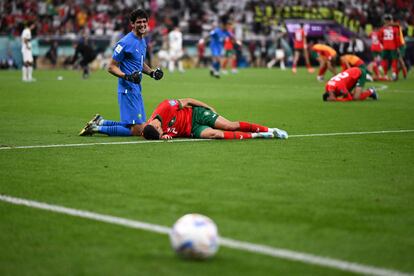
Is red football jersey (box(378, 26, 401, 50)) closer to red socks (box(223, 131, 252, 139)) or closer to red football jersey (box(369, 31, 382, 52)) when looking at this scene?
red football jersey (box(369, 31, 382, 52))

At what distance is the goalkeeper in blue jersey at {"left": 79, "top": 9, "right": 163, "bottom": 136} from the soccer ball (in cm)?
732

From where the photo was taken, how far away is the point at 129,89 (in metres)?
12.6

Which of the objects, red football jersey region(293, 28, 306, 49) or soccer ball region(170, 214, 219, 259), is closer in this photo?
soccer ball region(170, 214, 219, 259)

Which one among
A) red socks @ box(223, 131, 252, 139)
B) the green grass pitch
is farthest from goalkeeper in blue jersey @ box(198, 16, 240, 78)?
red socks @ box(223, 131, 252, 139)

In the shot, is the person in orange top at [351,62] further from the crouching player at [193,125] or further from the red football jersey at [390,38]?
the crouching player at [193,125]

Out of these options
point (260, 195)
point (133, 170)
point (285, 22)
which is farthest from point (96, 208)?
point (285, 22)

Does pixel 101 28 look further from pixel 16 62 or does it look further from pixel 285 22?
pixel 285 22

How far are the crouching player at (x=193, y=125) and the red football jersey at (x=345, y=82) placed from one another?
8.78 meters

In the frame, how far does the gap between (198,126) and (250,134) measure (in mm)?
764

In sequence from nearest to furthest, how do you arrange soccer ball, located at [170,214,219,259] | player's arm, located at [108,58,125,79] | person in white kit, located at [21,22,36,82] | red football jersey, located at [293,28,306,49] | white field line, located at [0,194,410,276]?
white field line, located at [0,194,410,276]
soccer ball, located at [170,214,219,259]
player's arm, located at [108,58,125,79]
person in white kit, located at [21,22,36,82]
red football jersey, located at [293,28,306,49]

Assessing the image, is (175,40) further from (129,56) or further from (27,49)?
(129,56)

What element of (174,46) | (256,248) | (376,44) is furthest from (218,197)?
(174,46)

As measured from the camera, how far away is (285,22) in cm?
4806

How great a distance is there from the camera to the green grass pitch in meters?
5.38
